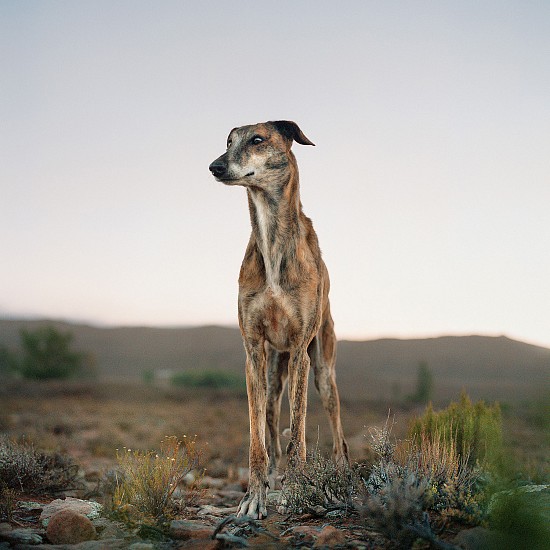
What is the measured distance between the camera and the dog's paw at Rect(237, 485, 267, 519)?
572cm

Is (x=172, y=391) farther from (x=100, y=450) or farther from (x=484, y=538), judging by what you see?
(x=484, y=538)

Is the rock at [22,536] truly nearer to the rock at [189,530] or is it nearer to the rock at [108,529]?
the rock at [108,529]

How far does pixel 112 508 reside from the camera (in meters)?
5.64

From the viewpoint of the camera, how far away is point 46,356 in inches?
1625

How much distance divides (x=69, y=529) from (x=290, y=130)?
4.46 m

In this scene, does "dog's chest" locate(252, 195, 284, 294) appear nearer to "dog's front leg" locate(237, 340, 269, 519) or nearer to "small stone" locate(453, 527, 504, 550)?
"dog's front leg" locate(237, 340, 269, 519)

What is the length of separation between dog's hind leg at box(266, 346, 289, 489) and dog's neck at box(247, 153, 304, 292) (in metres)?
1.33

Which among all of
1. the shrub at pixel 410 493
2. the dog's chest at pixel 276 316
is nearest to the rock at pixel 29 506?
the dog's chest at pixel 276 316

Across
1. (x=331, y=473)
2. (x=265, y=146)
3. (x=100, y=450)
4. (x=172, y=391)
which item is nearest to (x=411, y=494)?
(x=331, y=473)

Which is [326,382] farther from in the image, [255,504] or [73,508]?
[73,508]

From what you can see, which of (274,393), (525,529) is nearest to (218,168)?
(274,393)

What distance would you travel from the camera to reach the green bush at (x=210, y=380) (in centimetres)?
4355

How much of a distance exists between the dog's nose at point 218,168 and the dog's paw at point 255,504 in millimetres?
3113

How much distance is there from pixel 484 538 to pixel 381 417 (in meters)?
22.6
